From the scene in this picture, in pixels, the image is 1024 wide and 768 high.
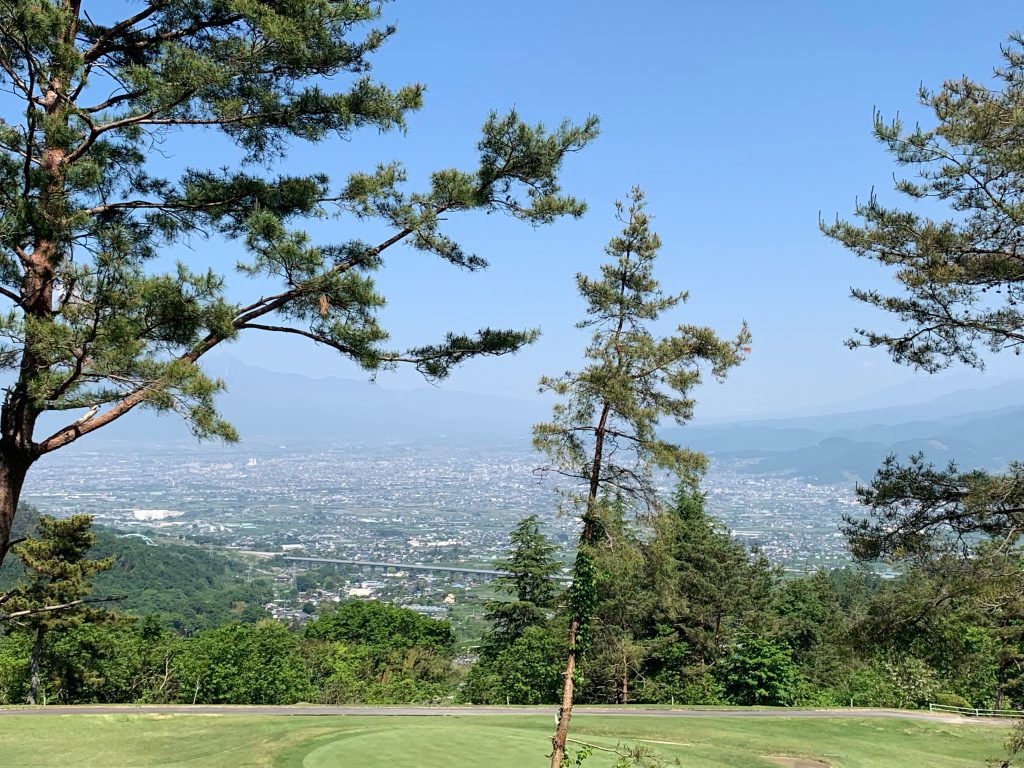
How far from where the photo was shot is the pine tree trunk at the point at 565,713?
9.55 m

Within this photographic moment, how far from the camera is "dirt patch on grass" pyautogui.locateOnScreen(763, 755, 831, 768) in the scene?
46.1 feet

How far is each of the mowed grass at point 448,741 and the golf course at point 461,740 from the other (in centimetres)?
3

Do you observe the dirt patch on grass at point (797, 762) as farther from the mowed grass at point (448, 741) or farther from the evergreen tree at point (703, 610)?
the evergreen tree at point (703, 610)

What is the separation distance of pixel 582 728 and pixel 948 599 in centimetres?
1087

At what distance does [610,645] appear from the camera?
29.8 meters

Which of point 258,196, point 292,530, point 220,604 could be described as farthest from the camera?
point 292,530

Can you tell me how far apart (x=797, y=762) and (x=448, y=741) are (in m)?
7.36

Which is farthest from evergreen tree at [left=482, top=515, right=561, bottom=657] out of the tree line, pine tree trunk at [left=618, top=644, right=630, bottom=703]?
pine tree trunk at [left=618, top=644, right=630, bottom=703]

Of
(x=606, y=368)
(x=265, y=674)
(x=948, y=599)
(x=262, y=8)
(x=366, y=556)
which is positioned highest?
(x=262, y=8)

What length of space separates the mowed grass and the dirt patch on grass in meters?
0.23

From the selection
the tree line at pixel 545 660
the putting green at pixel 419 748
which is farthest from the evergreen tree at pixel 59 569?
the putting green at pixel 419 748

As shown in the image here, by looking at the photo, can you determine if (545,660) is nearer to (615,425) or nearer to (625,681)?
(625,681)

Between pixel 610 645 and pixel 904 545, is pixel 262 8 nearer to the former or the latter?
pixel 904 545

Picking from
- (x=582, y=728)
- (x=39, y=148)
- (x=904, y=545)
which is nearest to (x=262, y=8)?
(x=39, y=148)
